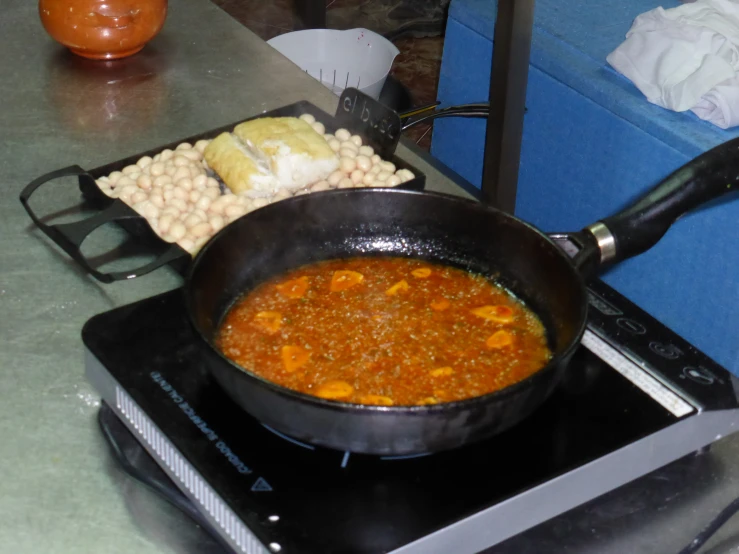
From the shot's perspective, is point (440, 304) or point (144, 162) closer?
point (440, 304)

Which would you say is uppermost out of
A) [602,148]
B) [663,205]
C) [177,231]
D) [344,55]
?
[663,205]

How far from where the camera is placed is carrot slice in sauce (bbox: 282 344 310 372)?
0.91 m

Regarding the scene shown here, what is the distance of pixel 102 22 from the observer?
5.37 ft

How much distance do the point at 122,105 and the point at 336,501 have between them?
1027mm

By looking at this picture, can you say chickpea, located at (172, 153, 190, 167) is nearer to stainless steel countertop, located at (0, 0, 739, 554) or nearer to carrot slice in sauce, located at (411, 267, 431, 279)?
stainless steel countertop, located at (0, 0, 739, 554)

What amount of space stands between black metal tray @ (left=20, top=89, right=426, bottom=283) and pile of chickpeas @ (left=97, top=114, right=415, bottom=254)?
0.7 inches

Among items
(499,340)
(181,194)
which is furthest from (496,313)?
(181,194)

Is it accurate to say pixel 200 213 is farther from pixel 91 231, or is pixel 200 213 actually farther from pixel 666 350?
pixel 666 350

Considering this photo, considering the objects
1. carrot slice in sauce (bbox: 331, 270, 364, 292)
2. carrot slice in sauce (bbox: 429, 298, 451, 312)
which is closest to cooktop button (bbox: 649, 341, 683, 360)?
carrot slice in sauce (bbox: 429, 298, 451, 312)

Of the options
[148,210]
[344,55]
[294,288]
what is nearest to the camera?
[294,288]

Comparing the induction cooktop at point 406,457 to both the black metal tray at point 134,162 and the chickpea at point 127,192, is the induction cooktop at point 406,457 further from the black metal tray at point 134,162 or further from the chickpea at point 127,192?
the chickpea at point 127,192

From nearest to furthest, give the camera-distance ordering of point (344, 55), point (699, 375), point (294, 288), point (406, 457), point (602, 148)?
point (406, 457) < point (699, 375) < point (294, 288) < point (602, 148) < point (344, 55)

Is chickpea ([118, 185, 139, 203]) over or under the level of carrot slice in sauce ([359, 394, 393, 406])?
under

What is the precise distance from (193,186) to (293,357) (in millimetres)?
456
